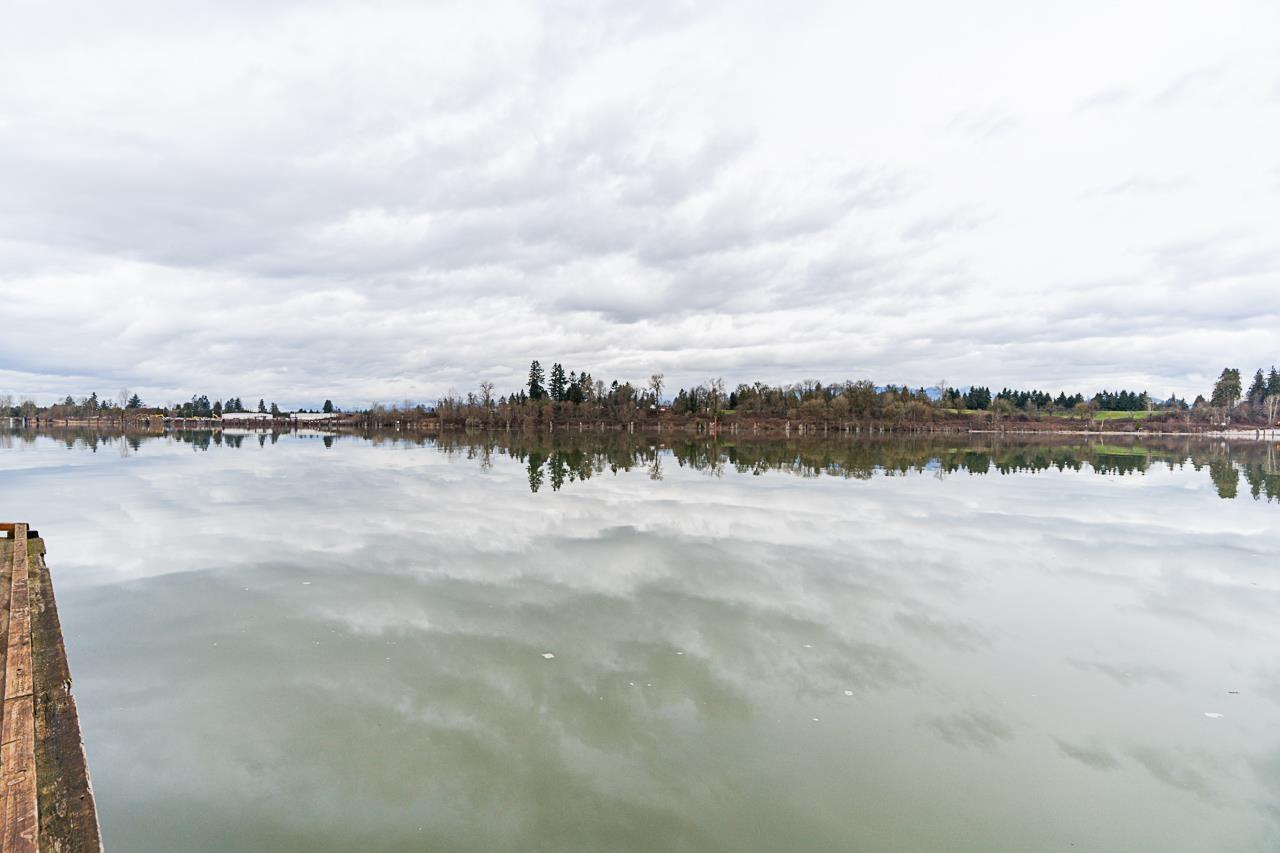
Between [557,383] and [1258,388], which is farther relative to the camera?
[1258,388]

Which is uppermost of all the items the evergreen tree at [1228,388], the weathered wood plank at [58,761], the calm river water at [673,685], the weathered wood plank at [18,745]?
the evergreen tree at [1228,388]

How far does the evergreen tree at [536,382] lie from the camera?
12450 centimetres

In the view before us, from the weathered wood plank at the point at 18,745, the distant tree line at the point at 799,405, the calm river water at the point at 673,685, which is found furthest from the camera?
the distant tree line at the point at 799,405

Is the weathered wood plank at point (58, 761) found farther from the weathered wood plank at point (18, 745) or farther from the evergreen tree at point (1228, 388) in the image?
the evergreen tree at point (1228, 388)

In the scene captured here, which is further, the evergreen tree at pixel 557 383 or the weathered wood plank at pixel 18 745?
the evergreen tree at pixel 557 383

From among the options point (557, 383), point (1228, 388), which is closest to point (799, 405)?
point (557, 383)

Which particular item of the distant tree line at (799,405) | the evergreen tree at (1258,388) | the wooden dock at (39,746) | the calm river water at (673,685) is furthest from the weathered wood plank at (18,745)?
the evergreen tree at (1258,388)

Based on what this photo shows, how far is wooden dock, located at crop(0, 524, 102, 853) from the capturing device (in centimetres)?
336

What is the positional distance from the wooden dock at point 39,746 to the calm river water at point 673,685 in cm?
44

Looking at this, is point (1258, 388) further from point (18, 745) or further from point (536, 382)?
point (18, 745)

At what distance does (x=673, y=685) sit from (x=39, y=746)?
4.92 metres

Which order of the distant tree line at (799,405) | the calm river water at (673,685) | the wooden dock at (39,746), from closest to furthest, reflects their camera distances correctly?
the wooden dock at (39,746), the calm river water at (673,685), the distant tree line at (799,405)

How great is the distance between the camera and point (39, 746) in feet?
13.9

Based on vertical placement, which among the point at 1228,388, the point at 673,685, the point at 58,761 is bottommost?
the point at 673,685
